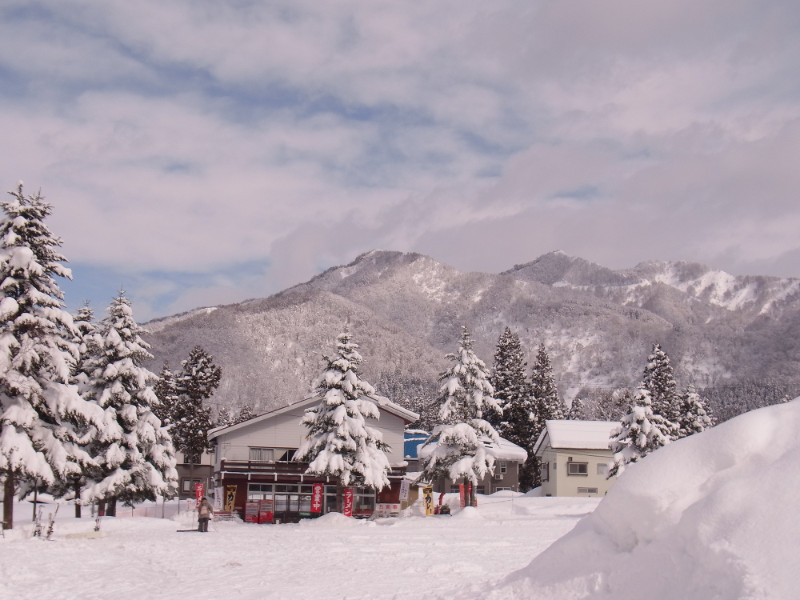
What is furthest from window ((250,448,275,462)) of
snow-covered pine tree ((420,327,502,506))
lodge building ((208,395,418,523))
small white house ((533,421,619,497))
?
A: small white house ((533,421,619,497))

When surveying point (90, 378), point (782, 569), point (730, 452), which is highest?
point (90, 378)

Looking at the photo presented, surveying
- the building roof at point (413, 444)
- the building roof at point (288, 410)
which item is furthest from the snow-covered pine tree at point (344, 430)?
the building roof at point (413, 444)

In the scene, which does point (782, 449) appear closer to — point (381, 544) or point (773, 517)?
point (773, 517)

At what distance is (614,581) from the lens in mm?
9531

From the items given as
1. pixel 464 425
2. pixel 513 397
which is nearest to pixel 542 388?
pixel 513 397

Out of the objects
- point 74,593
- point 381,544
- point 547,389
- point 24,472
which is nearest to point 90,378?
point 24,472

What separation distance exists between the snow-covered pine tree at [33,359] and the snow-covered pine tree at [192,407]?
29547mm

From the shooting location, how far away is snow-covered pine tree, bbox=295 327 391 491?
38656 mm

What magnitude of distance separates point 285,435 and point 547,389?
30873mm

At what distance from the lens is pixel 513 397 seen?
228 feet

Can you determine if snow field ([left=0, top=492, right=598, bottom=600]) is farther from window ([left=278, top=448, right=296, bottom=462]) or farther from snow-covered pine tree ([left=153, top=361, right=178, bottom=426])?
snow-covered pine tree ([left=153, top=361, right=178, bottom=426])

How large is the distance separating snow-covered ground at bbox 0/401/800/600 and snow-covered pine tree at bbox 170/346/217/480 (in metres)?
28.8

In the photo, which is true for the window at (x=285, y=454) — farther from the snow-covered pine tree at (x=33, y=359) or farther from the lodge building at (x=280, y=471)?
the snow-covered pine tree at (x=33, y=359)

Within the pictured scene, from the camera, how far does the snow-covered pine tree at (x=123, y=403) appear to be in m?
35.9
